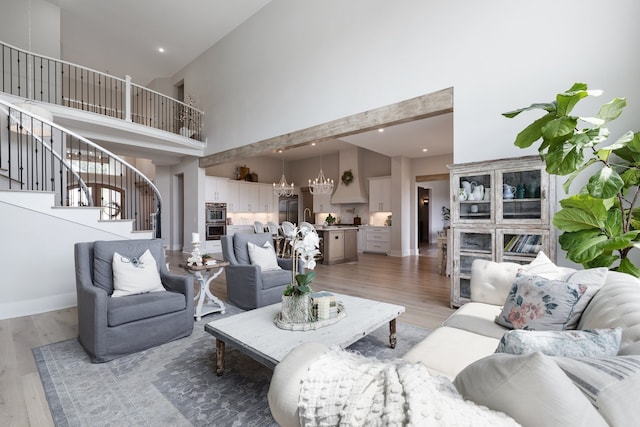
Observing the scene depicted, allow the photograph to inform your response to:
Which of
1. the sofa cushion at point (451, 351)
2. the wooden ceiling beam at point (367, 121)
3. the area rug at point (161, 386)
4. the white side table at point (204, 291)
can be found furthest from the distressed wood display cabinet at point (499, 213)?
the white side table at point (204, 291)

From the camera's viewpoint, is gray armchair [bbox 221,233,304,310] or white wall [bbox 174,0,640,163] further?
gray armchair [bbox 221,233,304,310]

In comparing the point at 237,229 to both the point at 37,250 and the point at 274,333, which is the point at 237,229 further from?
the point at 274,333

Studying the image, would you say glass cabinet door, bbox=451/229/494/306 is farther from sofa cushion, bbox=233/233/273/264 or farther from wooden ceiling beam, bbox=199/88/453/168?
sofa cushion, bbox=233/233/273/264

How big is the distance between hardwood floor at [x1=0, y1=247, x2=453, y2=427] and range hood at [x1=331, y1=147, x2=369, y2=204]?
2.87 meters

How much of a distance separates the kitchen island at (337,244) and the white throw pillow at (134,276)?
176 inches

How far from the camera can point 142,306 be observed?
8.54 ft

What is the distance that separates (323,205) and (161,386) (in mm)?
8975

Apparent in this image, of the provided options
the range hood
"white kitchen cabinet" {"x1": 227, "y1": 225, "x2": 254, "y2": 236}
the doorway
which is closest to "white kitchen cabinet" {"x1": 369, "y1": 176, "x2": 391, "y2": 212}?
the range hood

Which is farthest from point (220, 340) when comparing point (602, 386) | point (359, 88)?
point (359, 88)

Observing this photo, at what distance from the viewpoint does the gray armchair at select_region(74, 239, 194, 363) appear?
2.42 m

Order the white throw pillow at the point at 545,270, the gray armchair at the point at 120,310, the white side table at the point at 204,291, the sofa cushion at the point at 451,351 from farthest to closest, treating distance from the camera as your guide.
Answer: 1. the white side table at the point at 204,291
2. the gray armchair at the point at 120,310
3. the white throw pillow at the point at 545,270
4. the sofa cushion at the point at 451,351

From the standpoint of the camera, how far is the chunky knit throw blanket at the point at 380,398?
583 millimetres

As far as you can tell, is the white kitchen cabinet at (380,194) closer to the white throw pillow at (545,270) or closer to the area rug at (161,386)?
the area rug at (161,386)

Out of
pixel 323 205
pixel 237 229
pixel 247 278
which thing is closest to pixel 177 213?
pixel 237 229
